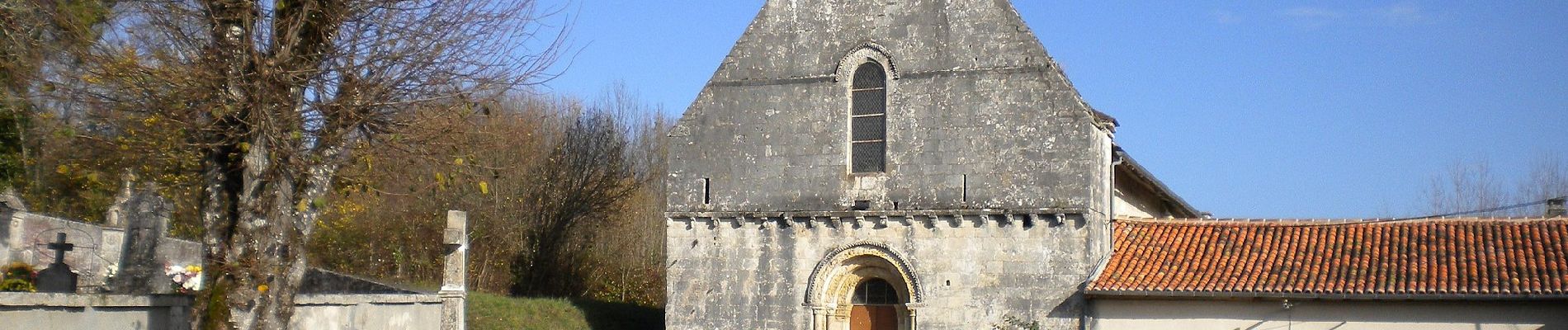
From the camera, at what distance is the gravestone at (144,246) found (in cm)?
1956

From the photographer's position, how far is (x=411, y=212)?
106 feet

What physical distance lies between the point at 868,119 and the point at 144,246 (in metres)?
10.5

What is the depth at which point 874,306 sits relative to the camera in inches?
885

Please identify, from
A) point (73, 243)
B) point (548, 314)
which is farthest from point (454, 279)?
point (548, 314)

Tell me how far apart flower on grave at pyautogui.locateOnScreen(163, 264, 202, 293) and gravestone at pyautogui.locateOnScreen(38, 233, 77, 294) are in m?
1.19

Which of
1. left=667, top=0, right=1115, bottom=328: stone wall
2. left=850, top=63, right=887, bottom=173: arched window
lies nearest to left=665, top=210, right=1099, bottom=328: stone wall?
left=667, top=0, right=1115, bottom=328: stone wall

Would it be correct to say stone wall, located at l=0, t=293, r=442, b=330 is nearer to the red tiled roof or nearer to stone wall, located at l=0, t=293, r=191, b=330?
stone wall, located at l=0, t=293, r=191, b=330

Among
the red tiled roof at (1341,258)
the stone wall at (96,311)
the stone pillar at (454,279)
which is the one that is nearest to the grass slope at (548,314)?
the stone pillar at (454,279)

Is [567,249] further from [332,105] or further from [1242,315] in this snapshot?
[332,105]

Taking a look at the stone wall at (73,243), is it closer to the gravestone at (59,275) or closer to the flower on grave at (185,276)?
the gravestone at (59,275)

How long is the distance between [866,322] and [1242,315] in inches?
220

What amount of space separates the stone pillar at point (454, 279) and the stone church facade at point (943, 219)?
4393 mm

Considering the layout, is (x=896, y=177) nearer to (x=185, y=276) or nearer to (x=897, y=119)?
(x=897, y=119)

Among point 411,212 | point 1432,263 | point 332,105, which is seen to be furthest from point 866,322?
point 411,212
